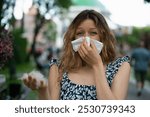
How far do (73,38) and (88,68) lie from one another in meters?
0.21

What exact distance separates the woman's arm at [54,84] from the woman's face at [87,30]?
276 millimetres

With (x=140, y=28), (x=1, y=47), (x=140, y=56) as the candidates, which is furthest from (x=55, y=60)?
(x=140, y=28)

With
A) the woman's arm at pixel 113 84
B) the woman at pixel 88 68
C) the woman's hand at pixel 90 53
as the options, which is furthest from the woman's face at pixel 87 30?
the woman's arm at pixel 113 84

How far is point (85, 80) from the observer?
3.14 m

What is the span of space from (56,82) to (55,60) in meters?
0.17

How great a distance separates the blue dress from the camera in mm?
3066

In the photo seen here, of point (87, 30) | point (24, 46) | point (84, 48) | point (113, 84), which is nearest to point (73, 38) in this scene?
point (87, 30)

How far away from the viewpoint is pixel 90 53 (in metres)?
2.96

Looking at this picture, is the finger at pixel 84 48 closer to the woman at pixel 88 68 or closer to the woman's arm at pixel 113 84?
the woman at pixel 88 68

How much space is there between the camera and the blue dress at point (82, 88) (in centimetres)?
307

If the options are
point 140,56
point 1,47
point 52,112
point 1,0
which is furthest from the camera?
point 140,56

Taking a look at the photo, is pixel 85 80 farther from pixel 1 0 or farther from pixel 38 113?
pixel 1 0

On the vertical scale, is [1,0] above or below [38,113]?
above

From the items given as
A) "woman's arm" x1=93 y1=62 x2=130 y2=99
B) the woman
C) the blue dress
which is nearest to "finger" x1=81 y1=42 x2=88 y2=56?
the woman
